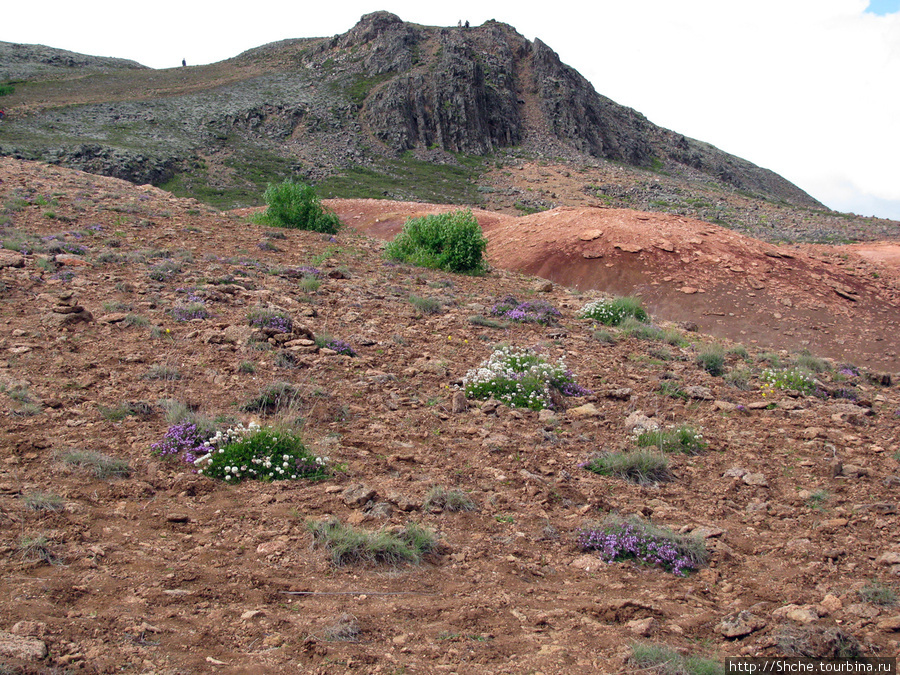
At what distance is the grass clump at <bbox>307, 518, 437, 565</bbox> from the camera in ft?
11.8

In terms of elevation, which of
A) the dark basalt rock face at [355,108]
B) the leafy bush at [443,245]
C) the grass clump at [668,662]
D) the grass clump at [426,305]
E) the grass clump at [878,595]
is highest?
the dark basalt rock face at [355,108]

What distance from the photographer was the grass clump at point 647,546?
3898 millimetres

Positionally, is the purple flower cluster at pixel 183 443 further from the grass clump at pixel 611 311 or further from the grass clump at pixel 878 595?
the grass clump at pixel 611 311

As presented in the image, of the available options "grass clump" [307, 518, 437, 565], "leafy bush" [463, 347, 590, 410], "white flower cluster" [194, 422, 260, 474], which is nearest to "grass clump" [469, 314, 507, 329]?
"leafy bush" [463, 347, 590, 410]

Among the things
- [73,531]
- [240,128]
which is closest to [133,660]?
[73,531]

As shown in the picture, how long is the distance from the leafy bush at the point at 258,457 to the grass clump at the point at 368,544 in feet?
2.68

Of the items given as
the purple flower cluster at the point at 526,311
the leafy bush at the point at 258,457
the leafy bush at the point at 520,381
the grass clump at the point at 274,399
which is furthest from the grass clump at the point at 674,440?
the purple flower cluster at the point at 526,311

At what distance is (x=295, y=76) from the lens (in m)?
57.4

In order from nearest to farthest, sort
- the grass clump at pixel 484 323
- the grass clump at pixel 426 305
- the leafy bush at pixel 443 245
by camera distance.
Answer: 1. the grass clump at pixel 484 323
2. the grass clump at pixel 426 305
3. the leafy bush at pixel 443 245

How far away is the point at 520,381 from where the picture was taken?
6570 millimetres

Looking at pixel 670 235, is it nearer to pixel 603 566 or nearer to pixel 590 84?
pixel 603 566

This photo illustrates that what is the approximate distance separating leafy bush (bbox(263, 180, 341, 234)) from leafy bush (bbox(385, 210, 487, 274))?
3577mm

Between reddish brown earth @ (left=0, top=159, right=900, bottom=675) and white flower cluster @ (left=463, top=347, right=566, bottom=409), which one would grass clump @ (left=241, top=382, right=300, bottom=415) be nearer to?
reddish brown earth @ (left=0, top=159, right=900, bottom=675)

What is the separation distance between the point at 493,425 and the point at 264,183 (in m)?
35.1
